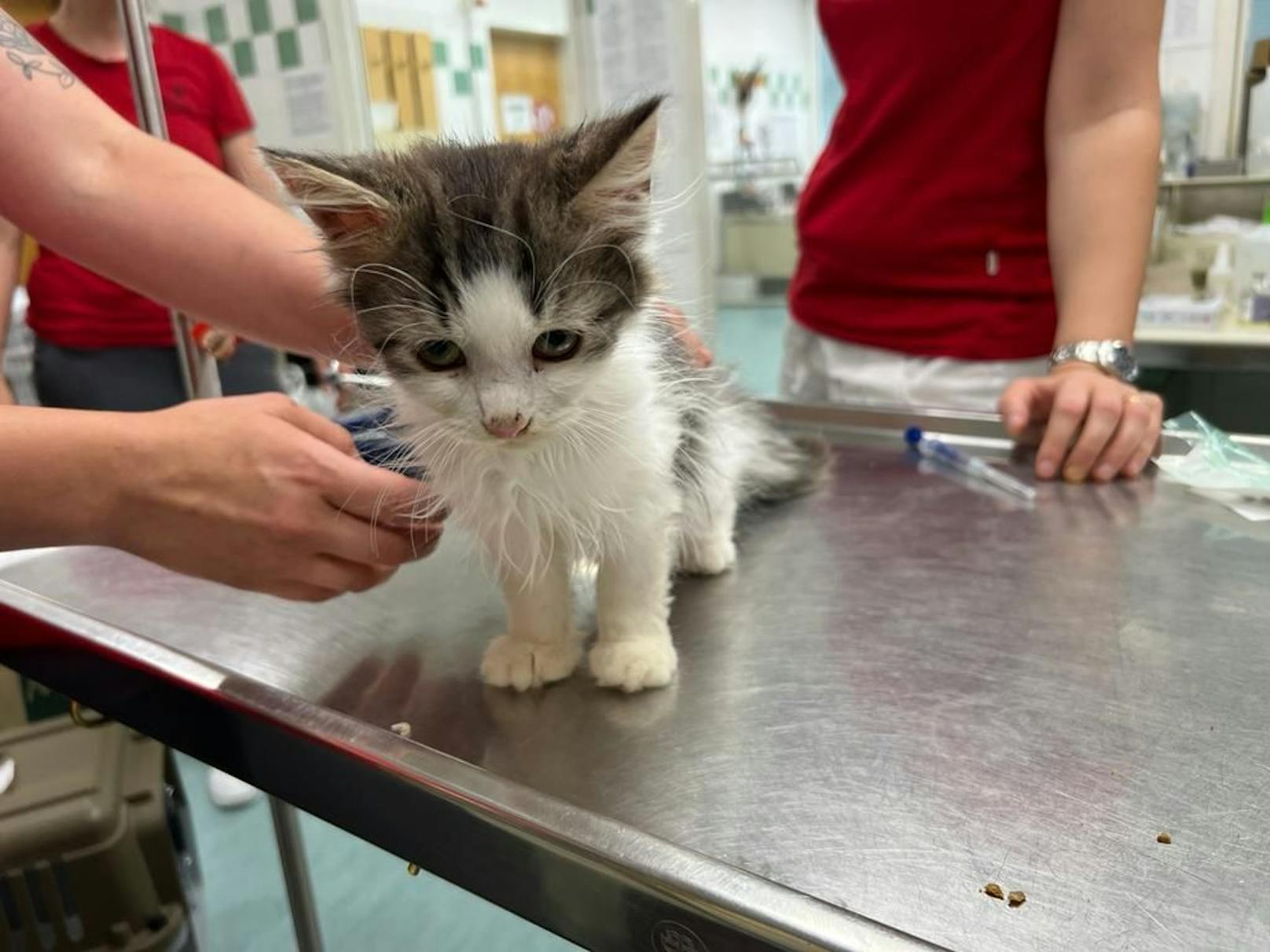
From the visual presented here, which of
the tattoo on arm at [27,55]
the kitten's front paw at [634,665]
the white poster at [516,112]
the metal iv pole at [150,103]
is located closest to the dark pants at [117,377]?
the metal iv pole at [150,103]

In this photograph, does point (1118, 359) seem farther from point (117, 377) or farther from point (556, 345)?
point (117, 377)

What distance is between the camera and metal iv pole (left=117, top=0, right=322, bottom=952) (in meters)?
1.08

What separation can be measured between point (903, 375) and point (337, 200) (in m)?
0.93

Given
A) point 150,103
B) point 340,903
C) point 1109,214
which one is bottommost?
point 340,903

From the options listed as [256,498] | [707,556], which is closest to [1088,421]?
[707,556]

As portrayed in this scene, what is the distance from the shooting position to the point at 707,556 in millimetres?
924

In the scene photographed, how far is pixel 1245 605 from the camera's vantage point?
780 mm

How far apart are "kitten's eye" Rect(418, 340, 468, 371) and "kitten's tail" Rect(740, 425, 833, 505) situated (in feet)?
1.57

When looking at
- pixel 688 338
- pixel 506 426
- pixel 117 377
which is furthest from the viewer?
pixel 117 377

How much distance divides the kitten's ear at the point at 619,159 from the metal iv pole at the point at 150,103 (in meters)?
0.71

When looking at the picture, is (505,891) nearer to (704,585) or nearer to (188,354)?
(704,585)

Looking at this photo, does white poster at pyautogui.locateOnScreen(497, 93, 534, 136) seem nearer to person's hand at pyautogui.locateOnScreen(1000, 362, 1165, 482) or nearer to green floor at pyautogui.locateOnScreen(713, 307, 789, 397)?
green floor at pyautogui.locateOnScreen(713, 307, 789, 397)

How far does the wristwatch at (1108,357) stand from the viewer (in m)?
1.08

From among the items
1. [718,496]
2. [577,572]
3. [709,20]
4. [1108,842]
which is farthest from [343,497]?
[709,20]
